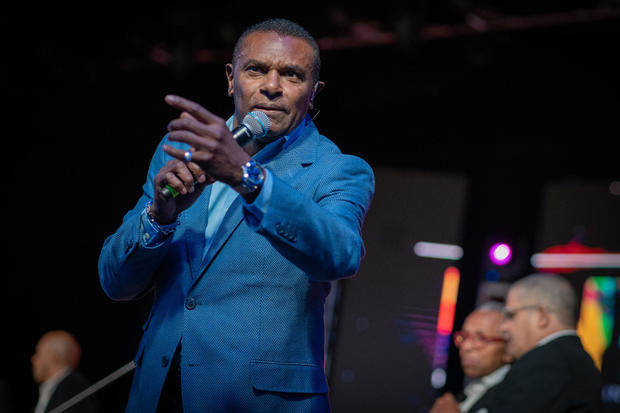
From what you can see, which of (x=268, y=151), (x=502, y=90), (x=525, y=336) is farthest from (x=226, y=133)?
(x=502, y=90)

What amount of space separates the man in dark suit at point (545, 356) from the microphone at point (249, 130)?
6.60 ft

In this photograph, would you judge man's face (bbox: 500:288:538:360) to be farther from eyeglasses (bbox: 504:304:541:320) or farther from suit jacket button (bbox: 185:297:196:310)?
suit jacket button (bbox: 185:297:196:310)

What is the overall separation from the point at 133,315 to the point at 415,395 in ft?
9.26

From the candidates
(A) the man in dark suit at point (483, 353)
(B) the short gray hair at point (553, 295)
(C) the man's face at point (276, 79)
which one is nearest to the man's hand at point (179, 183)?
(C) the man's face at point (276, 79)

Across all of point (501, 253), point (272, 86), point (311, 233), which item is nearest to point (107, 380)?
point (272, 86)

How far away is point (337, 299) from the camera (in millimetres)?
5727

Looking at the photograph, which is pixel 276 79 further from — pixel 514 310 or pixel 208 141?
pixel 514 310

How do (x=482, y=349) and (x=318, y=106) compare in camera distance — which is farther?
(x=318, y=106)

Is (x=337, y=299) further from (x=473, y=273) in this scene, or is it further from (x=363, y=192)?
(x=363, y=192)

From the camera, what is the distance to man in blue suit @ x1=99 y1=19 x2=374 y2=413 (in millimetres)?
1089

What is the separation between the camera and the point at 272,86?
1.33 m

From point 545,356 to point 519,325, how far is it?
0.33 meters

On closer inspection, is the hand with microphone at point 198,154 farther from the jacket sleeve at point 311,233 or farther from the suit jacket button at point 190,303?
the suit jacket button at point 190,303

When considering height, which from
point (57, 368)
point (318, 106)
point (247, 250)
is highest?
point (318, 106)
